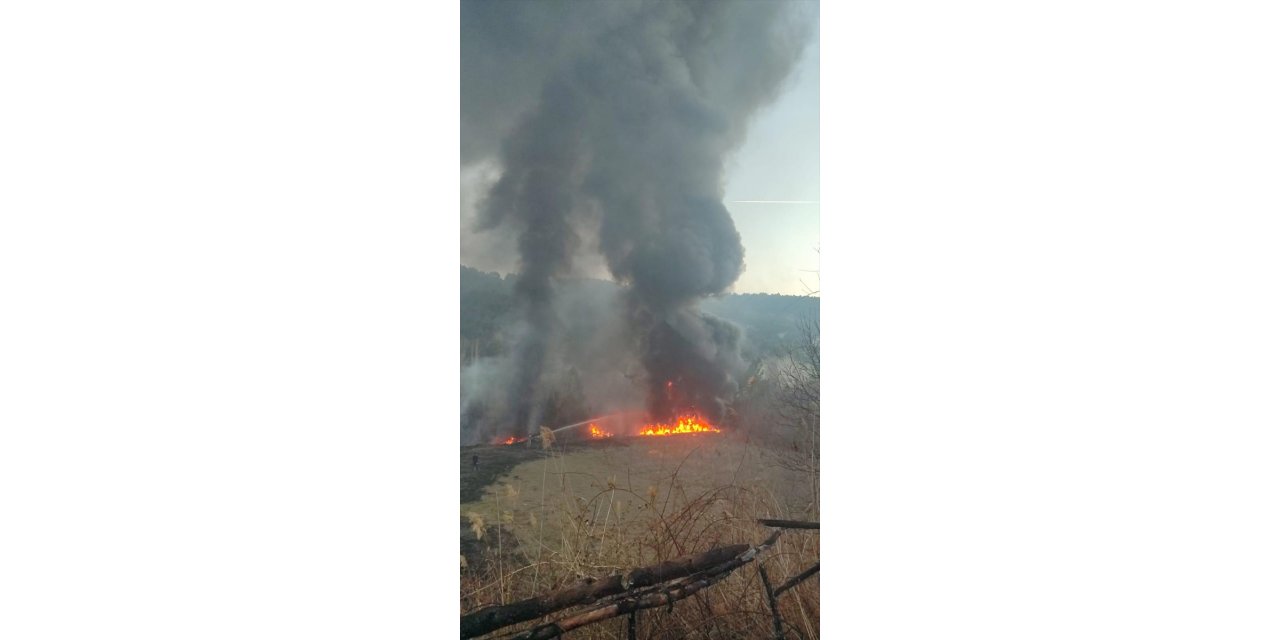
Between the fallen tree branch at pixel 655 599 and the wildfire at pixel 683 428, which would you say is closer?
the fallen tree branch at pixel 655 599

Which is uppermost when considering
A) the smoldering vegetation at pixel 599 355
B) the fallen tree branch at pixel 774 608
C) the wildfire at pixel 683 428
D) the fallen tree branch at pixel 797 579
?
the smoldering vegetation at pixel 599 355

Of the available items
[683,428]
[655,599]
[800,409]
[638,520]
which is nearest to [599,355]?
[683,428]

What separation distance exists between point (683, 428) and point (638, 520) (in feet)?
1.23

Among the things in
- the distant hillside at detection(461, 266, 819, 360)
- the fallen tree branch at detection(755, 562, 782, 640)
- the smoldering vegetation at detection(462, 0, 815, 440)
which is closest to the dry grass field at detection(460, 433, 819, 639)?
the fallen tree branch at detection(755, 562, 782, 640)

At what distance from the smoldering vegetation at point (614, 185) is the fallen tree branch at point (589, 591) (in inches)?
21.1

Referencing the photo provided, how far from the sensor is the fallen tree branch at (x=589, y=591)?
9.85 ft

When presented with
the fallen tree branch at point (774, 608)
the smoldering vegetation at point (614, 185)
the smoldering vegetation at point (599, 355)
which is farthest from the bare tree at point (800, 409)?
the fallen tree branch at point (774, 608)

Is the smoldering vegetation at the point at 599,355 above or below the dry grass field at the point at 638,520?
above

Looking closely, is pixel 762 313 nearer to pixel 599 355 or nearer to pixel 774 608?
pixel 599 355

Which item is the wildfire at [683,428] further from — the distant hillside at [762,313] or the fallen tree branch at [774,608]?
the fallen tree branch at [774,608]

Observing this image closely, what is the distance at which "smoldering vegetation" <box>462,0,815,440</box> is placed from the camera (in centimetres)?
308
